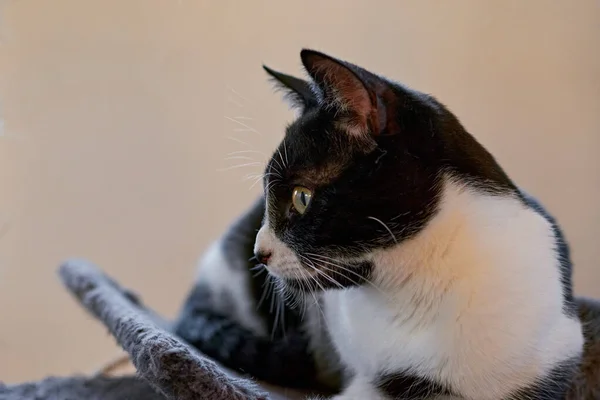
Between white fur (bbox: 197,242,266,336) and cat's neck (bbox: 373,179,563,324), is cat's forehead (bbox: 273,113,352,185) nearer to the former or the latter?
cat's neck (bbox: 373,179,563,324)

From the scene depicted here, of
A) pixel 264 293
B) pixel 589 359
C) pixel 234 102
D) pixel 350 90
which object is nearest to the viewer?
pixel 350 90

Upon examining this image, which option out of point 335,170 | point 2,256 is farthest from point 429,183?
point 2,256

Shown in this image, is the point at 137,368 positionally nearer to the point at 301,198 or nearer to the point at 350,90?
the point at 301,198

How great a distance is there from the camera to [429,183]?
79 centimetres

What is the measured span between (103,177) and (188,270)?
377mm

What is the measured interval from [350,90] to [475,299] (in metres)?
0.32

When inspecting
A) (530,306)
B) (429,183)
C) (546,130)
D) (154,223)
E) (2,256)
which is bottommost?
(2,256)

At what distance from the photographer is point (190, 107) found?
5.41 feet

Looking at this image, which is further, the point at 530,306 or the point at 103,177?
the point at 103,177

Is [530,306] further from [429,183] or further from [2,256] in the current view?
[2,256]

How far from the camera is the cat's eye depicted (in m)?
0.81

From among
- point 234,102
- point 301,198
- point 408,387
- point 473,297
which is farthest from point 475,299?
point 234,102

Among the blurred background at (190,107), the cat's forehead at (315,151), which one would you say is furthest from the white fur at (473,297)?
the blurred background at (190,107)

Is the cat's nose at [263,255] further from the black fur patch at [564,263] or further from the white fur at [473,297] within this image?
the black fur patch at [564,263]
